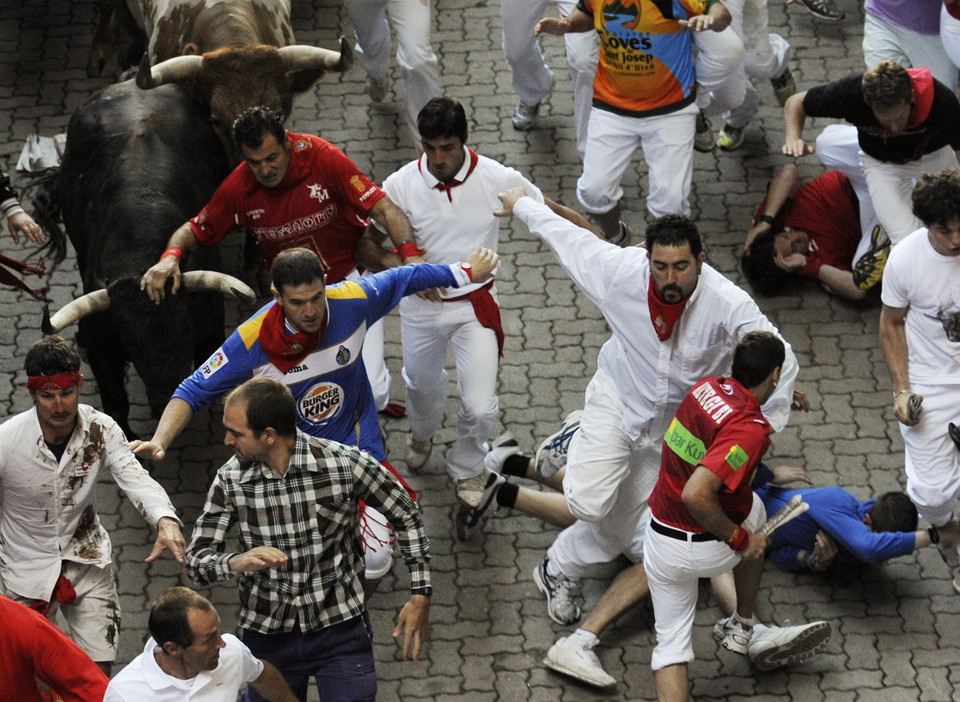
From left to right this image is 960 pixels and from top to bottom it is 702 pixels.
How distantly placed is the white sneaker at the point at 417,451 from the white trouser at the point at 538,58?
9.45 ft

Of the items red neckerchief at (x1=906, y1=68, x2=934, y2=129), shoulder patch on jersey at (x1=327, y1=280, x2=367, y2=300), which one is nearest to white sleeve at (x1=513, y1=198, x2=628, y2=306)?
shoulder patch on jersey at (x1=327, y1=280, x2=367, y2=300)

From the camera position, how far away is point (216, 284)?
7.61 metres

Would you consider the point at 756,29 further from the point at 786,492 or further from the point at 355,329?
the point at 355,329

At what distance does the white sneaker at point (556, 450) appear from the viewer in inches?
303

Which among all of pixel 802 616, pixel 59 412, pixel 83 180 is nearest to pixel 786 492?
pixel 802 616

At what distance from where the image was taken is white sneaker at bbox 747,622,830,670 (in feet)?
22.2

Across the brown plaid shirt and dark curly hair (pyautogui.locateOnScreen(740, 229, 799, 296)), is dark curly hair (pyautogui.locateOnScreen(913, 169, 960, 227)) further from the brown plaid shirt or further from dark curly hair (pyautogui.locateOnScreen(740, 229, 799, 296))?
the brown plaid shirt

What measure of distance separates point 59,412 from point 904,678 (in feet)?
13.7

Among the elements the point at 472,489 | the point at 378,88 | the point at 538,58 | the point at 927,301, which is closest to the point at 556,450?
the point at 472,489

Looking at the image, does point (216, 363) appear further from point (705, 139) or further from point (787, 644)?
point (705, 139)

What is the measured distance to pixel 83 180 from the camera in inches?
349

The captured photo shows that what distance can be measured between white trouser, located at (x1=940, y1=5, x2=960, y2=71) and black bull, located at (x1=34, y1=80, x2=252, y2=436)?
465cm

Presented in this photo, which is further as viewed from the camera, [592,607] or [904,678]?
[592,607]

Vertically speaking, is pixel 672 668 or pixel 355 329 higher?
pixel 355 329
